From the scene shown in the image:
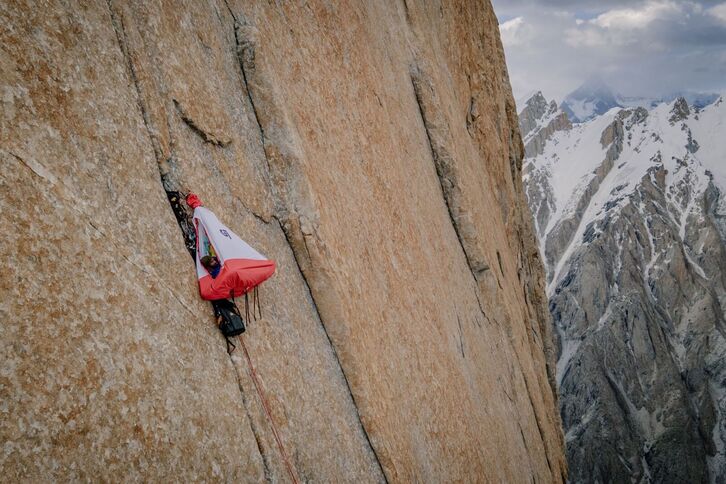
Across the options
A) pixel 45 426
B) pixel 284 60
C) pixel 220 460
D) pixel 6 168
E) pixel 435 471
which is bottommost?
pixel 435 471

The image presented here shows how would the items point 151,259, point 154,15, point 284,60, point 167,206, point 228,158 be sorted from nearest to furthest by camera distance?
point 151,259, point 167,206, point 154,15, point 228,158, point 284,60

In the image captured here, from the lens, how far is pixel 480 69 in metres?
21.5

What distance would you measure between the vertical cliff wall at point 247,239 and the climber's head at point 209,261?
0.74 ft

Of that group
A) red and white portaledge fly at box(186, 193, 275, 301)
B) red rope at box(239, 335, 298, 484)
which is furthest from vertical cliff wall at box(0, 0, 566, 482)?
red and white portaledge fly at box(186, 193, 275, 301)

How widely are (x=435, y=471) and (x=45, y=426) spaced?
852 centimetres

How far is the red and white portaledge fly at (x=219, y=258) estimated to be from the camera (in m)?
6.61

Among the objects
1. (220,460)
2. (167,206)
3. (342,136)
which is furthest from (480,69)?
(220,460)

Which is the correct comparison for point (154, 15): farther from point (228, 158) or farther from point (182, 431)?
point (182, 431)

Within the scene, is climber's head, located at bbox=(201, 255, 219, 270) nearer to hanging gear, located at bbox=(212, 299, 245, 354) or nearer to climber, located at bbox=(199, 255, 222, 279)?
climber, located at bbox=(199, 255, 222, 279)

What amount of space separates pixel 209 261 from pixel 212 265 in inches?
3.0

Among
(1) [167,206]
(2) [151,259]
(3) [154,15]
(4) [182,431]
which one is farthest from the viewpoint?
(3) [154,15]

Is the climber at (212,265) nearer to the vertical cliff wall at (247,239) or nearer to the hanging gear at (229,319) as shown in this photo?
the vertical cliff wall at (247,239)

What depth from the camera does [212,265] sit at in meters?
A: 6.68

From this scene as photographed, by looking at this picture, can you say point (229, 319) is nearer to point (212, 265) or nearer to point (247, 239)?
point (212, 265)
